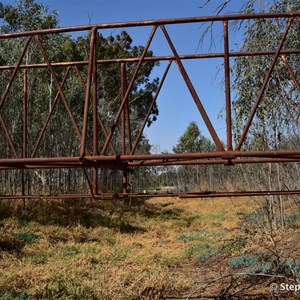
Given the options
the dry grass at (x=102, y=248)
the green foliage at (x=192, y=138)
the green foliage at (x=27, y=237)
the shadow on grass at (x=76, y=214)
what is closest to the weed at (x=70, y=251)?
the dry grass at (x=102, y=248)

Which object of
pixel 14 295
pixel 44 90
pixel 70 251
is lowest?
pixel 14 295

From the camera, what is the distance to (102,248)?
11.0 metres

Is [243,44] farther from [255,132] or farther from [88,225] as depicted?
[88,225]

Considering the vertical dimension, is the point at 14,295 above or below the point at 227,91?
below

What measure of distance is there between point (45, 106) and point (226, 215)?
31.0ft

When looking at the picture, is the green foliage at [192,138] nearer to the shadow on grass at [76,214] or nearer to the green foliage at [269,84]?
the shadow on grass at [76,214]

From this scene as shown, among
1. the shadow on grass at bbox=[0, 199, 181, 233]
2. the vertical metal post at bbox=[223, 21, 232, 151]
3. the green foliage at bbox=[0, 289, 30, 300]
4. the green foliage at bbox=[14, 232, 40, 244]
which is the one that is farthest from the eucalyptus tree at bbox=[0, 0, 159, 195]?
the vertical metal post at bbox=[223, 21, 232, 151]

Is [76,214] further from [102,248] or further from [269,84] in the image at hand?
[269,84]

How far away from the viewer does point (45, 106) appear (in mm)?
18641

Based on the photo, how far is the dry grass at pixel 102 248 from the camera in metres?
6.88

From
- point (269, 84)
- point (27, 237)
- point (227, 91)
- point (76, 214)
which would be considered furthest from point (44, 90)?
point (227, 91)

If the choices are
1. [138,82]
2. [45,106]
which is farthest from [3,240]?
[138,82]

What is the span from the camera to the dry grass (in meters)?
6.88

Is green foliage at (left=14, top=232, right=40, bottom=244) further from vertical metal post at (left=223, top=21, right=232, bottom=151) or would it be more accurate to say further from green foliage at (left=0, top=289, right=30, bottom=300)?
vertical metal post at (left=223, top=21, right=232, bottom=151)
